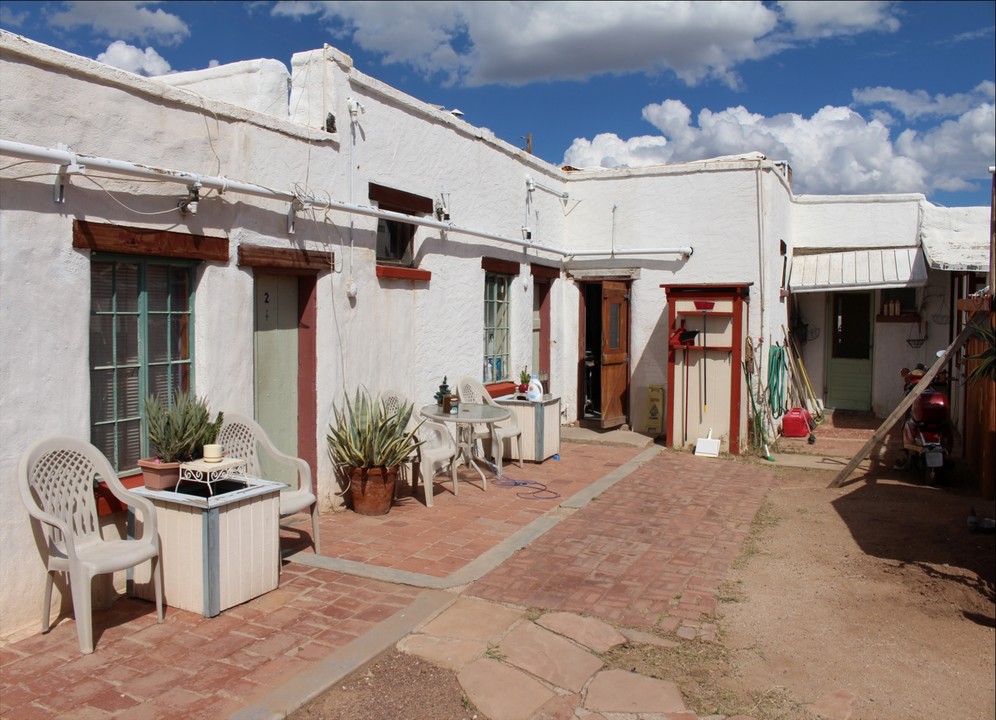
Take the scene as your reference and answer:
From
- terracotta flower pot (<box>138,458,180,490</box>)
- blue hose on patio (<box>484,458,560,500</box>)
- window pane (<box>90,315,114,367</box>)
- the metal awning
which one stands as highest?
the metal awning

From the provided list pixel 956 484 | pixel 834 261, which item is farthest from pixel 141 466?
pixel 834 261

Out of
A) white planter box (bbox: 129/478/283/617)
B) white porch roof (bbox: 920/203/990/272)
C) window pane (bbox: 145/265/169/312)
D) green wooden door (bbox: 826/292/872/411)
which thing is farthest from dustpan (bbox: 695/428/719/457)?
window pane (bbox: 145/265/169/312)

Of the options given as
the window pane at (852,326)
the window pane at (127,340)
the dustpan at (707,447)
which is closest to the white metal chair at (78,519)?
the window pane at (127,340)

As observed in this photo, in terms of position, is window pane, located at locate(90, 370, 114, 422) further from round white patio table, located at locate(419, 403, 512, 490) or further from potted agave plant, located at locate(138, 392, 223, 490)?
round white patio table, located at locate(419, 403, 512, 490)

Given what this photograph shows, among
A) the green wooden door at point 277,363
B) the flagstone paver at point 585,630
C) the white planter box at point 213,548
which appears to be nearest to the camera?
the flagstone paver at point 585,630

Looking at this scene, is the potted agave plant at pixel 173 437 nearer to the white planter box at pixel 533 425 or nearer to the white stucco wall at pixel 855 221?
the white planter box at pixel 533 425

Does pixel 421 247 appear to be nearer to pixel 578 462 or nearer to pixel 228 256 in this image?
pixel 228 256

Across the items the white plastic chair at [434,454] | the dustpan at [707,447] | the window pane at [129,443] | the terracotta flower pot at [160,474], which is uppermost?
the window pane at [129,443]

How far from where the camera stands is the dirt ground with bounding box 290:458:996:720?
3.88 meters

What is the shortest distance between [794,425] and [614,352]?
315cm

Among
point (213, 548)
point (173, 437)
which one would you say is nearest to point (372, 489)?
point (173, 437)

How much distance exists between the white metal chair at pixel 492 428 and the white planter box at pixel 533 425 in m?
0.08

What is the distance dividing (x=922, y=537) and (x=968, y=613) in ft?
5.70

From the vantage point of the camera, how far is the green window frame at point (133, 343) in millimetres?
5125
